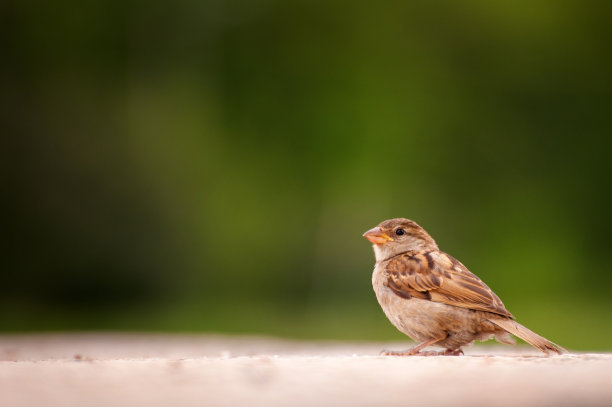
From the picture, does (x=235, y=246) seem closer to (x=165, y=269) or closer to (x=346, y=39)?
(x=165, y=269)

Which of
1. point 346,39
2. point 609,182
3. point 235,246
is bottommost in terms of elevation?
point 235,246

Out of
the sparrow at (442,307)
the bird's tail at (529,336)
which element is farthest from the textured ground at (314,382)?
the sparrow at (442,307)

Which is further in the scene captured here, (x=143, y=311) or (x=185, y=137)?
(x=185, y=137)

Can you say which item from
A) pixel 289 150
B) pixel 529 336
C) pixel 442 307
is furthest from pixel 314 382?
pixel 289 150

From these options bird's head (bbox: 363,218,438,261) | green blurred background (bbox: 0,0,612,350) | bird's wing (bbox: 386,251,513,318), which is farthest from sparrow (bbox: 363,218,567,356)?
green blurred background (bbox: 0,0,612,350)

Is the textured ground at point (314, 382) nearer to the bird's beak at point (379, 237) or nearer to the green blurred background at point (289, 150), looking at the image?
the bird's beak at point (379, 237)

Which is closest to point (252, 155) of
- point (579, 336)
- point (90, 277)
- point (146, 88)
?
point (146, 88)
